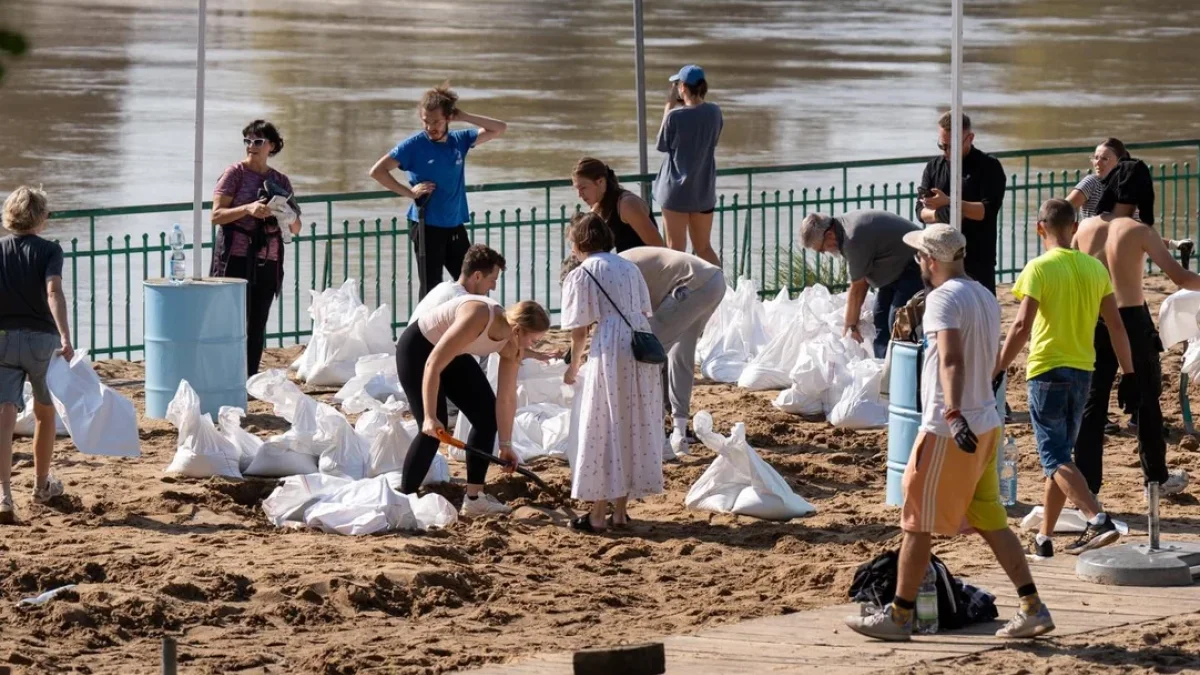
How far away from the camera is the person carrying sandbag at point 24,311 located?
8680 mm

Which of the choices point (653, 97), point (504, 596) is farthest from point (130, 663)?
point (653, 97)

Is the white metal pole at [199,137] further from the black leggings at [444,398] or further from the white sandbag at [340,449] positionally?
the black leggings at [444,398]

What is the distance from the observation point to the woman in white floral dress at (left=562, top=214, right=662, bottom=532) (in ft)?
28.5

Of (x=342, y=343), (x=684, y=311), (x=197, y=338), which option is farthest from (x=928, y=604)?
(x=342, y=343)

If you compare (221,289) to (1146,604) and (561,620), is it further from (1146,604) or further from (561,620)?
(1146,604)

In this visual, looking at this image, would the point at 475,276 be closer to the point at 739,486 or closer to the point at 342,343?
the point at 739,486

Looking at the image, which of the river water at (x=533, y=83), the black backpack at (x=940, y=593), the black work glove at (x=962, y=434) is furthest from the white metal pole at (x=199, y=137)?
the river water at (x=533, y=83)

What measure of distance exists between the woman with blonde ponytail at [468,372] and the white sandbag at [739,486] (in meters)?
0.90

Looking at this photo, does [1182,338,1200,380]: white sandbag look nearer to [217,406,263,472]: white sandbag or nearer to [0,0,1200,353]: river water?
[217,406,263,472]: white sandbag

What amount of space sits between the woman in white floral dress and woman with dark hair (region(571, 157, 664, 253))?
907 millimetres

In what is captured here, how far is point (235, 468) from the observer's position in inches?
385

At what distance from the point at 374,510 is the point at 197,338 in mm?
2535

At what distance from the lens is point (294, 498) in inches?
354

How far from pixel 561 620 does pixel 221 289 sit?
419 centimetres
